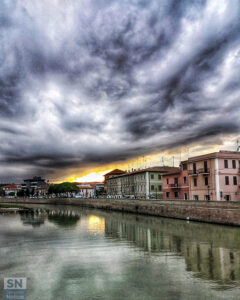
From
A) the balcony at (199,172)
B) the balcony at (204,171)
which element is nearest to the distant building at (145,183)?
the balcony at (199,172)

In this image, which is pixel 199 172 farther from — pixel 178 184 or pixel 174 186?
pixel 174 186

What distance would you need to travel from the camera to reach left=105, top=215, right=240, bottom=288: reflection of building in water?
54.6ft

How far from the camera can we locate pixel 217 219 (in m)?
37.5

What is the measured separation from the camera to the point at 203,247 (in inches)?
957

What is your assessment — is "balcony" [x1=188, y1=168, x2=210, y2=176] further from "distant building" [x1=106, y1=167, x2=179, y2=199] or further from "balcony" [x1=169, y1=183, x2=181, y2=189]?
"distant building" [x1=106, y1=167, x2=179, y2=199]

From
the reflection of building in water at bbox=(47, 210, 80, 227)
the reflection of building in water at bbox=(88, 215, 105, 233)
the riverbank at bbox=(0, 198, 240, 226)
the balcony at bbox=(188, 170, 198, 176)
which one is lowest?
the reflection of building in water at bbox=(47, 210, 80, 227)

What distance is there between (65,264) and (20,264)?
3304 mm

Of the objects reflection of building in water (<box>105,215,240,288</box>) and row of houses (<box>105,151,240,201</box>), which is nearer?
reflection of building in water (<box>105,215,240,288</box>)

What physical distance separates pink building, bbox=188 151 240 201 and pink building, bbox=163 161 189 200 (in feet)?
21.2

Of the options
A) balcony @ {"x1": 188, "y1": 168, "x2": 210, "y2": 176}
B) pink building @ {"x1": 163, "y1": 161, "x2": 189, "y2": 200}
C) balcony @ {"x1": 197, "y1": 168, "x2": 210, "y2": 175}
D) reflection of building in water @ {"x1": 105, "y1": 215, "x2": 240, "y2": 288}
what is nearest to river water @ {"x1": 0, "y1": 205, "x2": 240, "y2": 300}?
reflection of building in water @ {"x1": 105, "y1": 215, "x2": 240, "y2": 288}

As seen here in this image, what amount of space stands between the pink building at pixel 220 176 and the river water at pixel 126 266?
1891cm

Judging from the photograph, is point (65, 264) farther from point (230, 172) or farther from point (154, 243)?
point (230, 172)

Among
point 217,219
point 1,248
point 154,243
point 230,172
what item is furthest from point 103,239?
point 230,172

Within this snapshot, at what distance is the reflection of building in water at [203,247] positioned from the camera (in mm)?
16641
